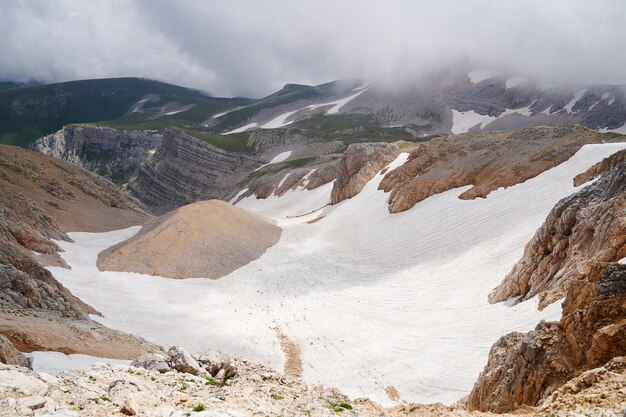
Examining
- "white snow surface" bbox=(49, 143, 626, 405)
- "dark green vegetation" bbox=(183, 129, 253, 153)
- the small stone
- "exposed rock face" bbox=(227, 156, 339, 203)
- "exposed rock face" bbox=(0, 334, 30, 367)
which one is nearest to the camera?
the small stone

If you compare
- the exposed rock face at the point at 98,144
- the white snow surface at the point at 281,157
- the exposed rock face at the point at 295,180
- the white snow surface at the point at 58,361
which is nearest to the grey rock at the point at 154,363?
the white snow surface at the point at 58,361

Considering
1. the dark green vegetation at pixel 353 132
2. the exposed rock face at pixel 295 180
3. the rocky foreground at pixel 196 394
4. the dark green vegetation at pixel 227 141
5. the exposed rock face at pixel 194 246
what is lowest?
the rocky foreground at pixel 196 394

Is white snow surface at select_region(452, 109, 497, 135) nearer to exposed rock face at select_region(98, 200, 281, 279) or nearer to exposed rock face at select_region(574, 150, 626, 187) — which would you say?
exposed rock face at select_region(98, 200, 281, 279)

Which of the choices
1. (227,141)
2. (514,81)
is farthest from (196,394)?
(514,81)

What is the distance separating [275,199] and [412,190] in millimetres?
46869

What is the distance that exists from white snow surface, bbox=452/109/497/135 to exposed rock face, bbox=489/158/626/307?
168 m

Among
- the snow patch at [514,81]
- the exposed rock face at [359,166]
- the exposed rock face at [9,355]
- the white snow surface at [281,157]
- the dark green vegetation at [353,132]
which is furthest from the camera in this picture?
the snow patch at [514,81]

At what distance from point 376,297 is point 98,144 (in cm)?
17449

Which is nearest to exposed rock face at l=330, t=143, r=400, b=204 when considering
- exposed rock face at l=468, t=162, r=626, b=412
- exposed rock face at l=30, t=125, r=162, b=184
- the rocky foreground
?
exposed rock face at l=468, t=162, r=626, b=412

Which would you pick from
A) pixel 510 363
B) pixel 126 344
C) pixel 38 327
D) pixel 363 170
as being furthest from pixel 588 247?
pixel 363 170

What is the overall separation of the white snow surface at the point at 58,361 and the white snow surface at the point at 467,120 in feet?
594

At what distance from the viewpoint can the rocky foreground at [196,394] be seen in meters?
6.94

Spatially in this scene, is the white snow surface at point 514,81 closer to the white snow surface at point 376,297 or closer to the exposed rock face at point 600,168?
the white snow surface at point 376,297

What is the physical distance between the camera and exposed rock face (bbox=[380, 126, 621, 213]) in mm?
34125
